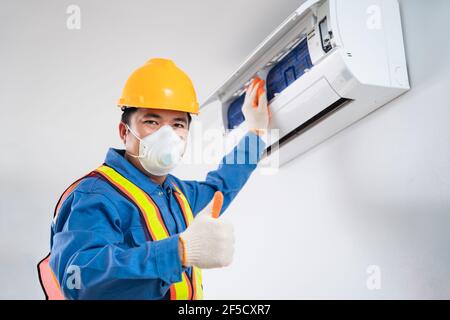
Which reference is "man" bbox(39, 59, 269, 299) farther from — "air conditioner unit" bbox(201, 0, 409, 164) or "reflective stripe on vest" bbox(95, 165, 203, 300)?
"air conditioner unit" bbox(201, 0, 409, 164)

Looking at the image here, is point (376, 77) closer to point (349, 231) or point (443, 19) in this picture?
point (443, 19)

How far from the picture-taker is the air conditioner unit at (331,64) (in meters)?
1.76

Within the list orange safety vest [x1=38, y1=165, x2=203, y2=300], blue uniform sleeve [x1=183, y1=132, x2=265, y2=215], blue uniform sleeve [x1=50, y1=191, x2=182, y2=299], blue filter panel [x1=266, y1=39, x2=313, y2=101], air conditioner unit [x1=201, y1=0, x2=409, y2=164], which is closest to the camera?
blue uniform sleeve [x1=50, y1=191, x2=182, y2=299]

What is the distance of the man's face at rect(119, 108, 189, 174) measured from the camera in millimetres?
1771

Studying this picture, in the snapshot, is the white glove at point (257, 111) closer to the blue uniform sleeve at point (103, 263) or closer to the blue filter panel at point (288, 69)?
the blue filter panel at point (288, 69)

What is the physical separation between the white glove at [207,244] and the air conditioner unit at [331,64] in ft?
2.30

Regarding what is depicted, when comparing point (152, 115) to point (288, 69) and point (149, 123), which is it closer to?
point (149, 123)

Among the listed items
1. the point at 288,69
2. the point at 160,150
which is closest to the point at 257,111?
the point at 288,69

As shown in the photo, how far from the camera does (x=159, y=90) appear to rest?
5.85 feet

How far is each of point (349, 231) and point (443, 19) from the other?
31.6 inches

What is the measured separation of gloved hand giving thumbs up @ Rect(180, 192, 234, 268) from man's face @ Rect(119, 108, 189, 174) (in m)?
0.48

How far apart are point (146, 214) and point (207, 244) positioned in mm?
316

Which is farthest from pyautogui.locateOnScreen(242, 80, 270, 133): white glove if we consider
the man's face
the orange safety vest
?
the orange safety vest

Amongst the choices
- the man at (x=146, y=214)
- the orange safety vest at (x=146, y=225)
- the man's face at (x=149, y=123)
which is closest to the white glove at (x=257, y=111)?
the man at (x=146, y=214)
